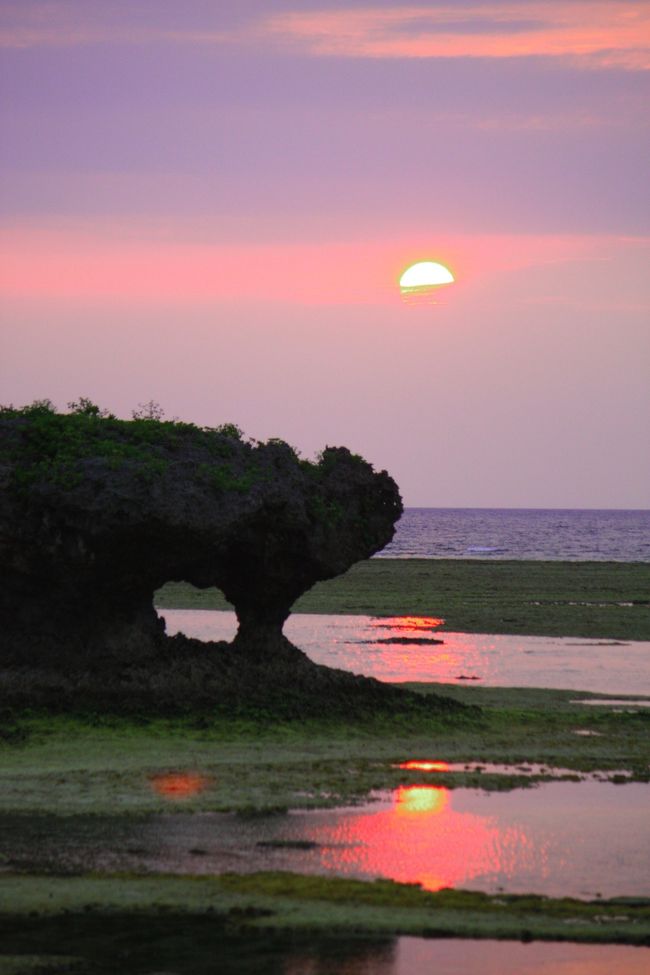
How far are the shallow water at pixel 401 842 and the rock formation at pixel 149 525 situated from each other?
582cm

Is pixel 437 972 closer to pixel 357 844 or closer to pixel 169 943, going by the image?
pixel 169 943

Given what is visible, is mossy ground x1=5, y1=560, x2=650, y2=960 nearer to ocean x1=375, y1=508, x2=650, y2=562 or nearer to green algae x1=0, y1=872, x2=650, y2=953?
green algae x1=0, y1=872, x2=650, y2=953

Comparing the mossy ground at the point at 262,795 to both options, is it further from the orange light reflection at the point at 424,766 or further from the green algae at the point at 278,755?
the orange light reflection at the point at 424,766

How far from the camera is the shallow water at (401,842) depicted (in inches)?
573

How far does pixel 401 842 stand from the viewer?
16.0m

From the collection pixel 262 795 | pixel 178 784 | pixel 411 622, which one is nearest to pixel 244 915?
pixel 262 795

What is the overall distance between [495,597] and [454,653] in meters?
Result: 25.0

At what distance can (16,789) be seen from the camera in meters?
18.1

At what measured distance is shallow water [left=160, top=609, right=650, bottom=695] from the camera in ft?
109

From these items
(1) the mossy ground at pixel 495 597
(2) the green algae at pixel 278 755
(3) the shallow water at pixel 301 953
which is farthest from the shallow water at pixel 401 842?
(1) the mossy ground at pixel 495 597

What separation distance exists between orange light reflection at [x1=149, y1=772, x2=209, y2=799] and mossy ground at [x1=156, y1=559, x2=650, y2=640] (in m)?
29.1

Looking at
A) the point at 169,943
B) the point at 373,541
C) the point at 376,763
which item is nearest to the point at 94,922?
the point at 169,943

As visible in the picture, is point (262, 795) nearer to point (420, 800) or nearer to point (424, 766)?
point (420, 800)

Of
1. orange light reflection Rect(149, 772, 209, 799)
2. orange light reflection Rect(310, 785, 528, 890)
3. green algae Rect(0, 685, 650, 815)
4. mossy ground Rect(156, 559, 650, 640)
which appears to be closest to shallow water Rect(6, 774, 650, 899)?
orange light reflection Rect(310, 785, 528, 890)
